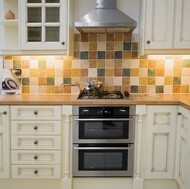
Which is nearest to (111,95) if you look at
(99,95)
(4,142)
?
(99,95)

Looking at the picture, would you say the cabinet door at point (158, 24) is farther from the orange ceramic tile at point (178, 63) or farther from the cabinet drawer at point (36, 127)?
the cabinet drawer at point (36, 127)

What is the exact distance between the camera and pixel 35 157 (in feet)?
7.24

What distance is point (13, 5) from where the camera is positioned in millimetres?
2521

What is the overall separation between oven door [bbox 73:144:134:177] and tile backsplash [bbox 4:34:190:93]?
2.46ft

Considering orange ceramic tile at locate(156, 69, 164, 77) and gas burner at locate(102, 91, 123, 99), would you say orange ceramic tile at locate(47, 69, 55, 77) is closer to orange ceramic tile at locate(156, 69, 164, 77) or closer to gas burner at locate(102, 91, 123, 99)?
gas burner at locate(102, 91, 123, 99)

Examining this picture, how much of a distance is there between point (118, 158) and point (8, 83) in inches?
57.1

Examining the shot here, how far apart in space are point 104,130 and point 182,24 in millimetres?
1284

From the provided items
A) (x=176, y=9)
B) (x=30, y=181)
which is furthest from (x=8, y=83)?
(x=176, y=9)

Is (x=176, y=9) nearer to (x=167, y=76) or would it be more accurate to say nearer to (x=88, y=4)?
(x=167, y=76)

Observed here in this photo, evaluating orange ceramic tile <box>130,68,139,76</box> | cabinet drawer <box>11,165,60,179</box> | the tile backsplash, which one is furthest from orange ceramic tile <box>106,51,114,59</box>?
cabinet drawer <box>11,165,60,179</box>

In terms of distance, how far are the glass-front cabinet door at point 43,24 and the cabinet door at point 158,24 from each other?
0.81 metres

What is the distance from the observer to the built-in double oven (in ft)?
7.15

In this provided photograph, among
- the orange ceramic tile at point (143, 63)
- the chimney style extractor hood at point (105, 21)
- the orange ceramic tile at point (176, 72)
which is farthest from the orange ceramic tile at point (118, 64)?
the orange ceramic tile at point (176, 72)

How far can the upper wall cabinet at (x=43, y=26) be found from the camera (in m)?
2.33
